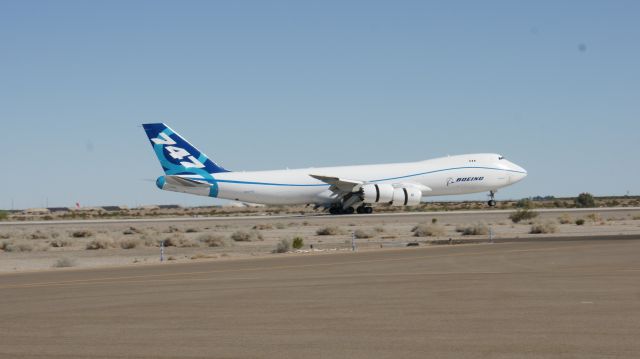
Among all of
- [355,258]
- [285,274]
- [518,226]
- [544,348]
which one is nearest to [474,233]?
[518,226]

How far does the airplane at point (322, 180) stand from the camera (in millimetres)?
66250

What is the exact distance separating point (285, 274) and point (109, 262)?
36.6 feet

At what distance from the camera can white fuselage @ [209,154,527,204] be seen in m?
66.9

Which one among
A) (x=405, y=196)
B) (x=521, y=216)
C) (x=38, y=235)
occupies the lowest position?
(x=38, y=235)

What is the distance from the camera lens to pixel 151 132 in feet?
220

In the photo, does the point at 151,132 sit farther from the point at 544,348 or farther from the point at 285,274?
the point at 544,348

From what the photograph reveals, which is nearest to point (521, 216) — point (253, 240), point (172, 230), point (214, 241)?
point (253, 240)

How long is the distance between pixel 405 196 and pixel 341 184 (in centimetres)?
494

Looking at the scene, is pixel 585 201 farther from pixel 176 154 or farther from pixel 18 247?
pixel 18 247

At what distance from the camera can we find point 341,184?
6688cm

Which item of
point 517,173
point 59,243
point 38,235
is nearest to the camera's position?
point 59,243

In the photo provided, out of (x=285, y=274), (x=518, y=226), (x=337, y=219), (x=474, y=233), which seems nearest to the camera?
(x=285, y=274)

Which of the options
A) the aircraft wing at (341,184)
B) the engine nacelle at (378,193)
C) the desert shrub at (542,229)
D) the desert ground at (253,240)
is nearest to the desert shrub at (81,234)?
the desert ground at (253,240)

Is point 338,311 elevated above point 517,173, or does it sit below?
below
